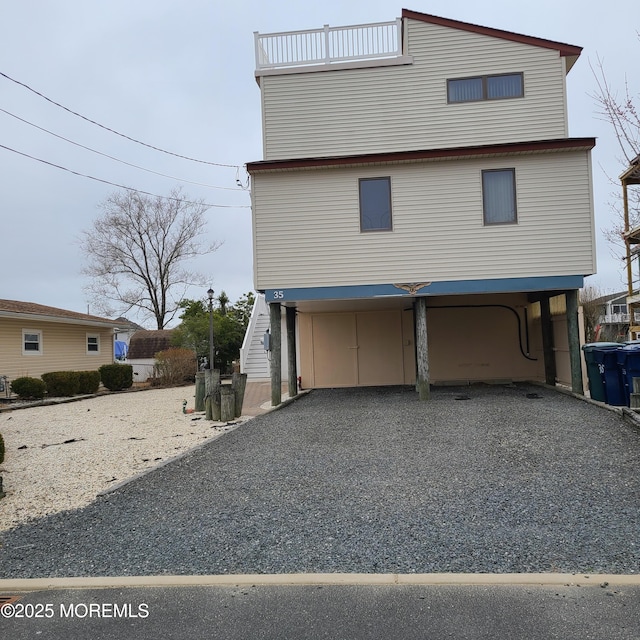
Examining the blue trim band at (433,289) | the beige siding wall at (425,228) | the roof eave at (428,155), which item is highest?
the roof eave at (428,155)

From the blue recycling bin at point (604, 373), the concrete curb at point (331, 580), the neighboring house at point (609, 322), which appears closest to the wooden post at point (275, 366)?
the blue recycling bin at point (604, 373)

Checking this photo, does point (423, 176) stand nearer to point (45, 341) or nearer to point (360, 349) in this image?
point (360, 349)

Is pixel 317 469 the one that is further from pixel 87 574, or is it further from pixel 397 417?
pixel 397 417

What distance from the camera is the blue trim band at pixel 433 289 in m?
11.0

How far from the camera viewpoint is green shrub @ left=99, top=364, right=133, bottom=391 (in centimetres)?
1992

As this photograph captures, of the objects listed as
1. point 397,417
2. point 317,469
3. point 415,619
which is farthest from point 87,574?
point 397,417

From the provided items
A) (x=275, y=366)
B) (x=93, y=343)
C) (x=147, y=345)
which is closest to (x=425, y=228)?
(x=275, y=366)

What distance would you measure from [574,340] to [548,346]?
226cm

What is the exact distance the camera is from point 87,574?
3793 mm

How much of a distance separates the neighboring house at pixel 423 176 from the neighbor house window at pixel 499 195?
0.09 ft

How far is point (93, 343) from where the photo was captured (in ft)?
76.0

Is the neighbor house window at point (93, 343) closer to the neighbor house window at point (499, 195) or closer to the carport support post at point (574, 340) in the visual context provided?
the neighbor house window at point (499, 195)

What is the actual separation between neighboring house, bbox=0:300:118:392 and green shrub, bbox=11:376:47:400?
1.27 meters

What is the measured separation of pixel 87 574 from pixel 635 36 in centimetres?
1179
